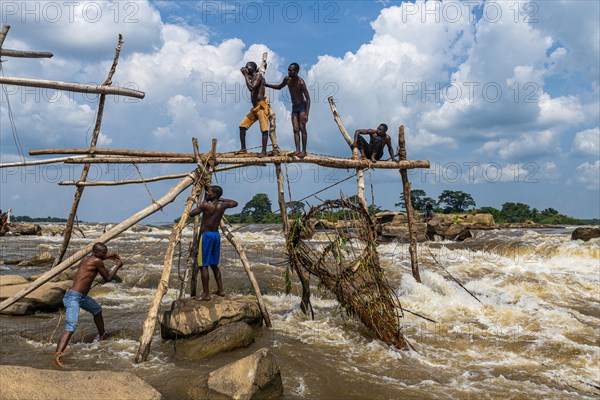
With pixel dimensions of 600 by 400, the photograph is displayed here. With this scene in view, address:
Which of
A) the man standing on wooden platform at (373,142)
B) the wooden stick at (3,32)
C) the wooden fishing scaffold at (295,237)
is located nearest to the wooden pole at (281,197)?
the wooden fishing scaffold at (295,237)

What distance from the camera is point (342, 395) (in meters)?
5.16

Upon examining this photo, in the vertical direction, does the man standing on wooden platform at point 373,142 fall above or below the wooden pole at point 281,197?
above

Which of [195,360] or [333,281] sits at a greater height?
[333,281]

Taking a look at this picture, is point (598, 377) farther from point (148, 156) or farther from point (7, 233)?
point (7, 233)

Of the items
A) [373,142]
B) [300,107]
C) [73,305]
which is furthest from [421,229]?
[73,305]

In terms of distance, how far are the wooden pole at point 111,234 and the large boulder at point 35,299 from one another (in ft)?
7.03

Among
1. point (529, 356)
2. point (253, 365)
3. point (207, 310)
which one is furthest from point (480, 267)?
point (253, 365)

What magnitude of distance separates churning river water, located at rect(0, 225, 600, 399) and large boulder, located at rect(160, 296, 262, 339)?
320mm

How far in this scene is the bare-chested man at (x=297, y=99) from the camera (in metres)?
8.52

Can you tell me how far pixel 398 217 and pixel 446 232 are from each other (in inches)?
116

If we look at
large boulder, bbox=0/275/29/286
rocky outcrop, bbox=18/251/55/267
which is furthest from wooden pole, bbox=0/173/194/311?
rocky outcrop, bbox=18/251/55/267

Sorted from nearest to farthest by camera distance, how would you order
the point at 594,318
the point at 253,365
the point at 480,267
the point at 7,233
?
the point at 253,365 < the point at 594,318 < the point at 480,267 < the point at 7,233

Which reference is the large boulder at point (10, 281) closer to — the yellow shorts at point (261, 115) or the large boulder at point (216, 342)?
the large boulder at point (216, 342)

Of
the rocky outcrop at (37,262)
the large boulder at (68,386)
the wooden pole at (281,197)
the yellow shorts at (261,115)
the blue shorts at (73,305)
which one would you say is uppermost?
the yellow shorts at (261,115)
